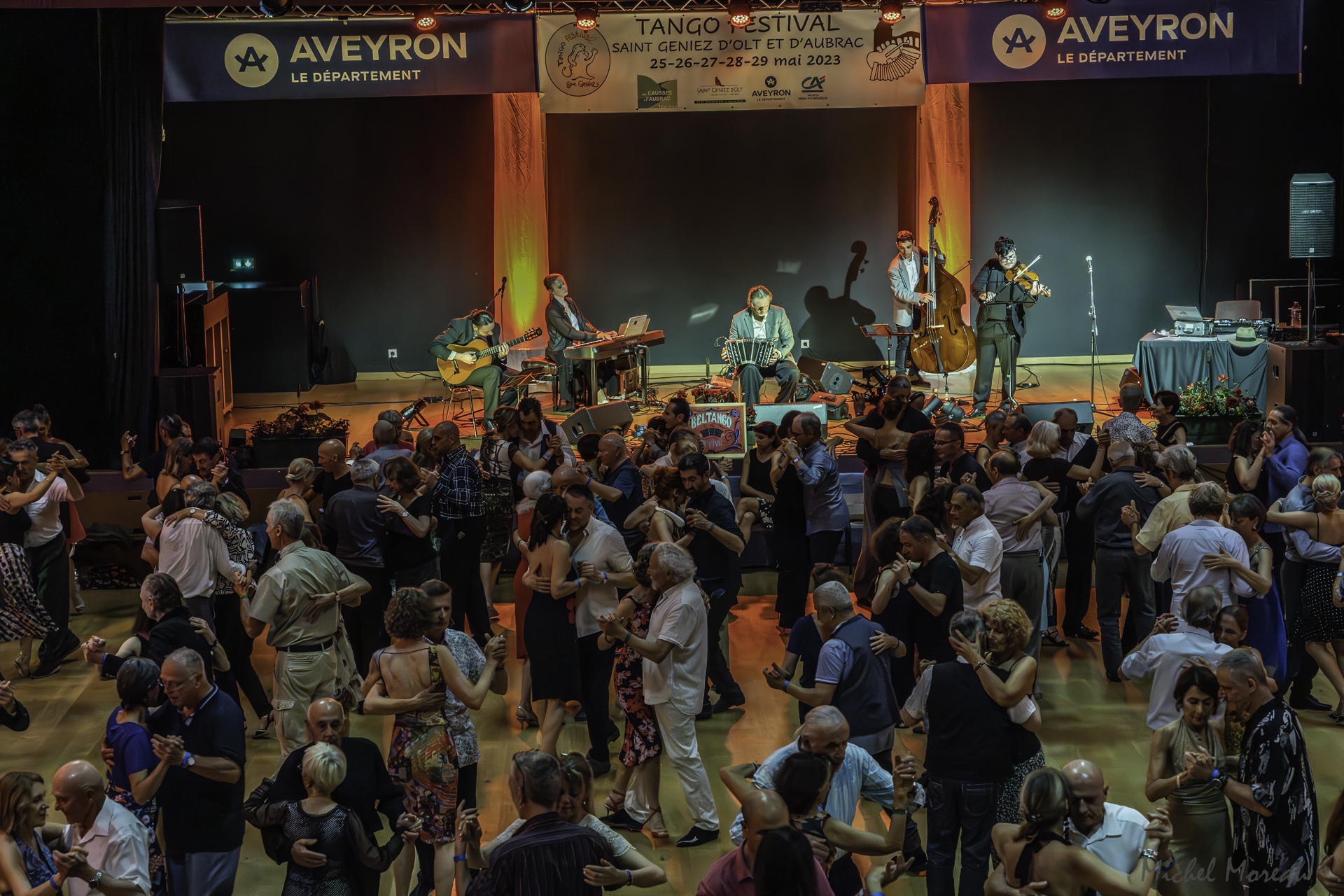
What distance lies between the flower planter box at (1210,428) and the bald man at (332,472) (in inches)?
267

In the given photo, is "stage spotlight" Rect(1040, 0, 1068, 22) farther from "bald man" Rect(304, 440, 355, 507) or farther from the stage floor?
"bald man" Rect(304, 440, 355, 507)

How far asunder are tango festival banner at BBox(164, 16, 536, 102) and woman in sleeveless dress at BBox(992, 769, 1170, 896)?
29.7ft

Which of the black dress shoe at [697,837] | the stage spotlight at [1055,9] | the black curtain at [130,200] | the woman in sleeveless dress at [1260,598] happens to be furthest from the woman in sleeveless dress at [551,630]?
the stage spotlight at [1055,9]

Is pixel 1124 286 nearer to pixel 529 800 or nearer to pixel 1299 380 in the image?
pixel 1299 380

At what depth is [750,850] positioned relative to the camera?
3406 mm

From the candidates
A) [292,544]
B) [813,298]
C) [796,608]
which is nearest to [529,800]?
[292,544]

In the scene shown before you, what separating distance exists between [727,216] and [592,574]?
10.3 metres

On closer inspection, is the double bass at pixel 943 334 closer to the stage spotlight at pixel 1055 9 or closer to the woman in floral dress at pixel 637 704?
the stage spotlight at pixel 1055 9

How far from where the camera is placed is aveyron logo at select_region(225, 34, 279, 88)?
11.1 metres

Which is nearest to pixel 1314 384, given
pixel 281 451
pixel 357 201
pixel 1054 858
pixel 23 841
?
pixel 281 451

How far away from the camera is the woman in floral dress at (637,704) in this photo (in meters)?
5.39

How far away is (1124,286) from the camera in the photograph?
15109 millimetres

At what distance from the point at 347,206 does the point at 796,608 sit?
9.30 metres

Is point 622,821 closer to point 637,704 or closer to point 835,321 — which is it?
point 637,704
